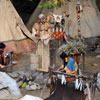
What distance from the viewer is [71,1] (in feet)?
37.9

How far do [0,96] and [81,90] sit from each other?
234 cm

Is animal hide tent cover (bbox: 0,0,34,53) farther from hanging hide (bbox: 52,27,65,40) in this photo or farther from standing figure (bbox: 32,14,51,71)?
hanging hide (bbox: 52,27,65,40)

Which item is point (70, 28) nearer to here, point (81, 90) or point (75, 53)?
point (75, 53)

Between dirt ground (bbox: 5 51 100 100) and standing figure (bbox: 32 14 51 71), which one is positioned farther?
dirt ground (bbox: 5 51 100 100)

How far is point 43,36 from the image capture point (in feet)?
25.7

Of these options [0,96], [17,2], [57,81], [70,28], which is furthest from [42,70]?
[17,2]

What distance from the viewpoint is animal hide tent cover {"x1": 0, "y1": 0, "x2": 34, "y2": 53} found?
912 cm

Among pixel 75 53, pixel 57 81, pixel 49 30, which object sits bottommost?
pixel 57 81

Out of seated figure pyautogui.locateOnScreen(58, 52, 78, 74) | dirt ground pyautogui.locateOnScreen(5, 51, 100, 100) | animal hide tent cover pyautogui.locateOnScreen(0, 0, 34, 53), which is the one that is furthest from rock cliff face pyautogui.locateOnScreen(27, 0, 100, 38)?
seated figure pyautogui.locateOnScreen(58, 52, 78, 74)

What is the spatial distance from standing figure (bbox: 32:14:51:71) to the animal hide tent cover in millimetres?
1601

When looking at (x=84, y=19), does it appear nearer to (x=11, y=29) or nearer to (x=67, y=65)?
(x=11, y=29)

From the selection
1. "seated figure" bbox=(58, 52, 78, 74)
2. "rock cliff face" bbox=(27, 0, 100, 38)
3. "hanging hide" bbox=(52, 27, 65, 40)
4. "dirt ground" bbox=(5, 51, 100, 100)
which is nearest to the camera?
"seated figure" bbox=(58, 52, 78, 74)

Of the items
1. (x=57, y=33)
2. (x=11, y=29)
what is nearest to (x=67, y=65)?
(x=57, y=33)

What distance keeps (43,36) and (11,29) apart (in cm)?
198
